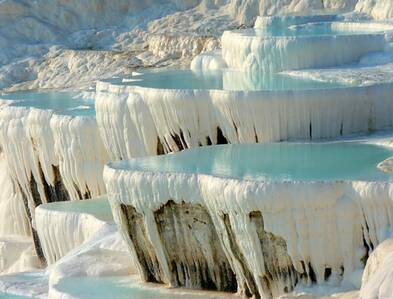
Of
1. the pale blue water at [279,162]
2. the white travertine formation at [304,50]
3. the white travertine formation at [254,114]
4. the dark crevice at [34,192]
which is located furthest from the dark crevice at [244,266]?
the dark crevice at [34,192]

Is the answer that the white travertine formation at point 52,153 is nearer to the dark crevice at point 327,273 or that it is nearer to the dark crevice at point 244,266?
the dark crevice at point 244,266

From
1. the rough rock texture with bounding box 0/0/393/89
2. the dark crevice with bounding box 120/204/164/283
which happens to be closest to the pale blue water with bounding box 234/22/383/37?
the rough rock texture with bounding box 0/0/393/89

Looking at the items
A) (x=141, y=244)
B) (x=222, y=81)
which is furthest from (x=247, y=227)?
(x=222, y=81)

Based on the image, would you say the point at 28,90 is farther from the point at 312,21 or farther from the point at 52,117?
the point at 52,117

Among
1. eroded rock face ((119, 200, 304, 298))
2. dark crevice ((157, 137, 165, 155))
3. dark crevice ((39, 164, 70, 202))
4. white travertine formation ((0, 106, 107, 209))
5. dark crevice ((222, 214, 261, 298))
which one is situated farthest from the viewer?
dark crevice ((39, 164, 70, 202))

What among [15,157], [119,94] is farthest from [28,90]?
[119,94]

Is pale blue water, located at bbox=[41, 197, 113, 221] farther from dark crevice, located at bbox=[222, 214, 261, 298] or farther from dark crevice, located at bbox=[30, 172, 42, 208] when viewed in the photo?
dark crevice, located at bbox=[222, 214, 261, 298]

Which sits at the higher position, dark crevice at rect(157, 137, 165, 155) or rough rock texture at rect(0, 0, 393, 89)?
dark crevice at rect(157, 137, 165, 155)
